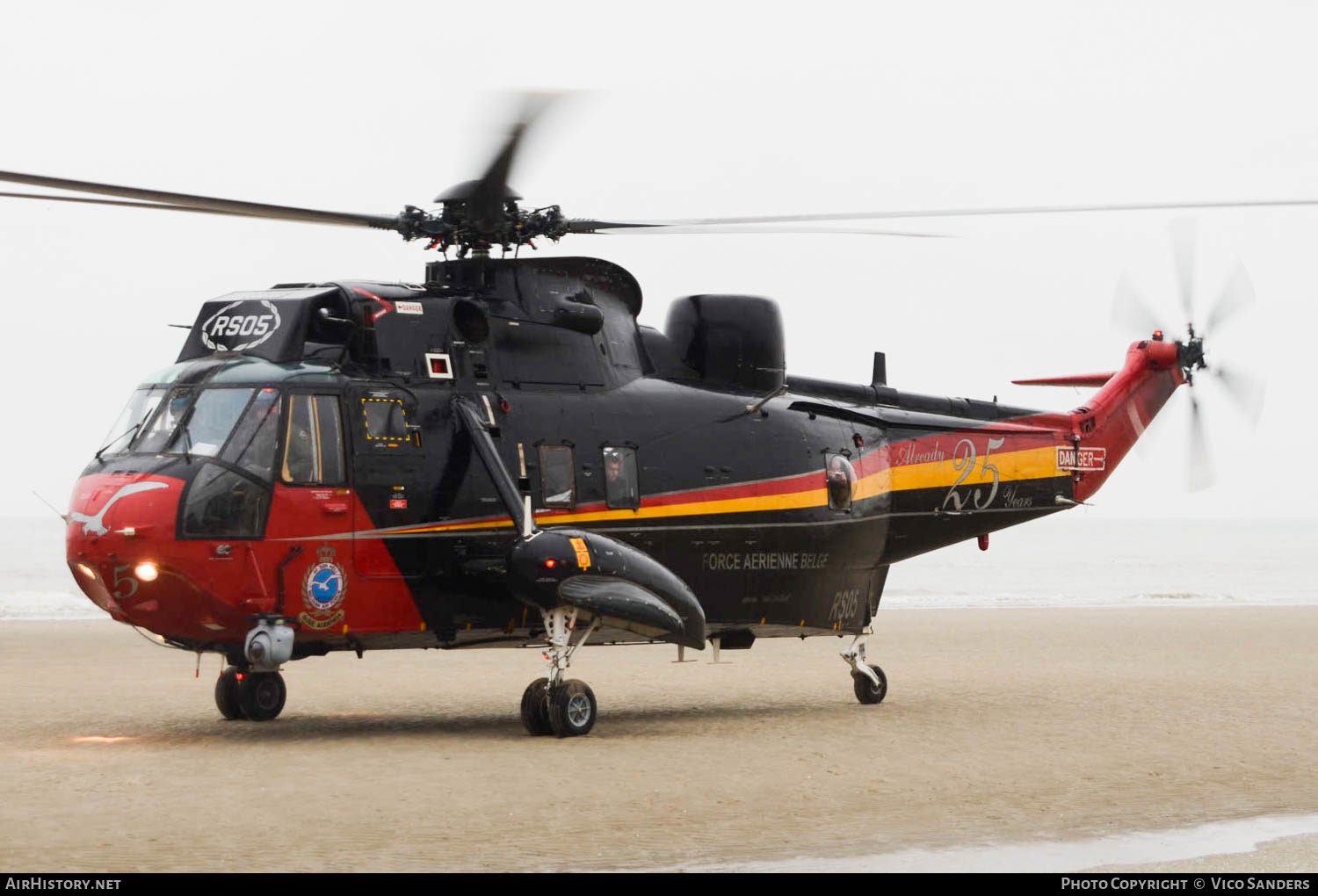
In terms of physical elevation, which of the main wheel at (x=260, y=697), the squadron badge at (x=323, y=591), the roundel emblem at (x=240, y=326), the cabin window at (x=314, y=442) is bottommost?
the main wheel at (x=260, y=697)

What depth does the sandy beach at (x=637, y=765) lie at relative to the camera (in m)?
10.0

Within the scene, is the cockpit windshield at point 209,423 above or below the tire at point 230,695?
above

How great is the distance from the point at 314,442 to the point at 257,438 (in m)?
0.51

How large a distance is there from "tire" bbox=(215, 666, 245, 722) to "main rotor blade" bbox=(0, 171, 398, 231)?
14.7 ft

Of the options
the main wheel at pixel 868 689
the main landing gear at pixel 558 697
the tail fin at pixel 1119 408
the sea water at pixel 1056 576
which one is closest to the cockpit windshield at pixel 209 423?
the main landing gear at pixel 558 697

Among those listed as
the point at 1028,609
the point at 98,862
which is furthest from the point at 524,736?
the point at 1028,609

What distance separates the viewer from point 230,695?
16344 millimetres

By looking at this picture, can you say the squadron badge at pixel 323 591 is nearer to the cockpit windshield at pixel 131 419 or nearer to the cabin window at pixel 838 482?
the cockpit windshield at pixel 131 419

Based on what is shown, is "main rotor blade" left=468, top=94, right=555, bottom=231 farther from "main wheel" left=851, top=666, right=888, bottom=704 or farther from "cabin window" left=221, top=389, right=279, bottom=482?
"main wheel" left=851, top=666, right=888, bottom=704

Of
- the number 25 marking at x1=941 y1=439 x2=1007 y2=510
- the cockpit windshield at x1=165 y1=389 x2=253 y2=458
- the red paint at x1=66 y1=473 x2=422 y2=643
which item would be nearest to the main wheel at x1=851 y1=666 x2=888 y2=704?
the number 25 marking at x1=941 y1=439 x2=1007 y2=510

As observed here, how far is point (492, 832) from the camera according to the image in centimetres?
1033

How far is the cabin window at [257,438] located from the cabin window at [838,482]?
645cm

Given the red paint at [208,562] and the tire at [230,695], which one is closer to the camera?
the red paint at [208,562]
